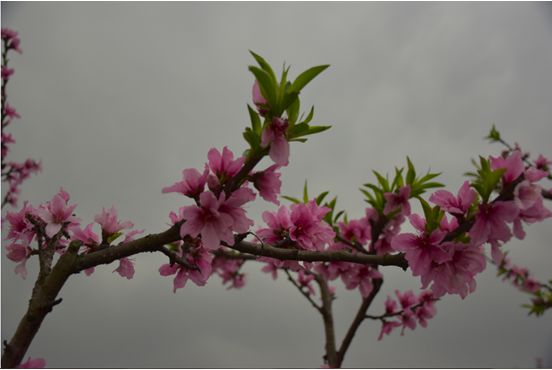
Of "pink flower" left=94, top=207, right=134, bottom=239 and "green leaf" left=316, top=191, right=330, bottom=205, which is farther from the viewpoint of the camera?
"green leaf" left=316, top=191, right=330, bottom=205

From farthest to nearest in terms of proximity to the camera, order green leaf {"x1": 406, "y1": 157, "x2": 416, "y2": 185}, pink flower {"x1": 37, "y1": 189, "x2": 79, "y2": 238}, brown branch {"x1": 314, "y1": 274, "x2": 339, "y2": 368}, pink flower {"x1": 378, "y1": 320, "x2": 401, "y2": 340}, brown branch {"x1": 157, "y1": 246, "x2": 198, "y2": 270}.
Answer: pink flower {"x1": 378, "y1": 320, "x2": 401, "y2": 340}, brown branch {"x1": 314, "y1": 274, "x2": 339, "y2": 368}, green leaf {"x1": 406, "y1": 157, "x2": 416, "y2": 185}, pink flower {"x1": 37, "y1": 189, "x2": 79, "y2": 238}, brown branch {"x1": 157, "y1": 246, "x2": 198, "y2": 270}

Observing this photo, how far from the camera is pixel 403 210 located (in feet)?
9.36

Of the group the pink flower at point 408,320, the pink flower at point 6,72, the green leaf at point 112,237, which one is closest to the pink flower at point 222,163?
the green leaf at point 112,237

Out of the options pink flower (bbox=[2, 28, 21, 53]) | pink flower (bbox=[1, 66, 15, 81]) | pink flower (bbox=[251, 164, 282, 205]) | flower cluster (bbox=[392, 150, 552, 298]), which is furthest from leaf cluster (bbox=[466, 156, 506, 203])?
pink flower (bbox=[2, 28, 21, 53])

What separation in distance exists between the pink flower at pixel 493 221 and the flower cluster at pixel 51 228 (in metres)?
1.39

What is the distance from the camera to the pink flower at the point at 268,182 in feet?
4.66

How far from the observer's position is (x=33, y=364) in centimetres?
130

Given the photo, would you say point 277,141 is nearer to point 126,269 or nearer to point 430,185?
point 126,269

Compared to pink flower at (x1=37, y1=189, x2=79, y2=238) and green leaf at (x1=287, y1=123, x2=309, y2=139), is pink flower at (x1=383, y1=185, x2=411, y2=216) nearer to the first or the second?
green leaf at (x1=287, y1=123, x2=309, y2=139)

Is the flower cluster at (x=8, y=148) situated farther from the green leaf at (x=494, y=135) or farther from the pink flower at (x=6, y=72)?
the green leaf at (x=494, y=135)

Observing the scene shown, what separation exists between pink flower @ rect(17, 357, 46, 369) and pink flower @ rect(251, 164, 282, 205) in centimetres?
95

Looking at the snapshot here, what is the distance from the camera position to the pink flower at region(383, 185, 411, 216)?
9.26ft

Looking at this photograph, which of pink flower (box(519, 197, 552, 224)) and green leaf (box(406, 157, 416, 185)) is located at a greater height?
green leaf (box(406, 157, 416, 185))

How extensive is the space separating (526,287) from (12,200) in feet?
32.7
